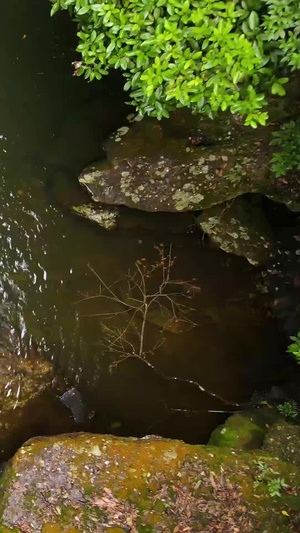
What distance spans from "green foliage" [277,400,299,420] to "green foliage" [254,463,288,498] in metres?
1.28

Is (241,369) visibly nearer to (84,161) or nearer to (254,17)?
(84,161)

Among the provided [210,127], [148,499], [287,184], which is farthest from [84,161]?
[148,499]

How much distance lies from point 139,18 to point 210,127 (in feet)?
7.83

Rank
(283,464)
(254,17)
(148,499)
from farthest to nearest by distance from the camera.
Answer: (283,464), (148,499), (254,17)

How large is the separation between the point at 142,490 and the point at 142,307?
2.53 meters

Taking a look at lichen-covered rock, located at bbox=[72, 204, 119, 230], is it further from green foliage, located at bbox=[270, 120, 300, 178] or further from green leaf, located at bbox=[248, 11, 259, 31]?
green leaf, located at bbox=[248, 11, 259, 31]

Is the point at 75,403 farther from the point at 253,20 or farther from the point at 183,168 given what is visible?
the point at 253,20

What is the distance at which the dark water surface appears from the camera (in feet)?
21.0

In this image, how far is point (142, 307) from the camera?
6500mm

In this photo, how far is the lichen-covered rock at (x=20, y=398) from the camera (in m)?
6.14

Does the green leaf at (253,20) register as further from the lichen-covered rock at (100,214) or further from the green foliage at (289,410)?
the green foliage at (289,410)

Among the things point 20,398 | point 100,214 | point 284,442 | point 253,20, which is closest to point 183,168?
point 100,214

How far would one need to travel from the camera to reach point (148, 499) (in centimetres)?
462

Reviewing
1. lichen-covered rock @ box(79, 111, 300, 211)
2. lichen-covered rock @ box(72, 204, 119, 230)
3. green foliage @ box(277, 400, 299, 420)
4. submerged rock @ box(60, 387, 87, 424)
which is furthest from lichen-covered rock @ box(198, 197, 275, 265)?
submerged rock @ box(60, 387, 87, 424)
